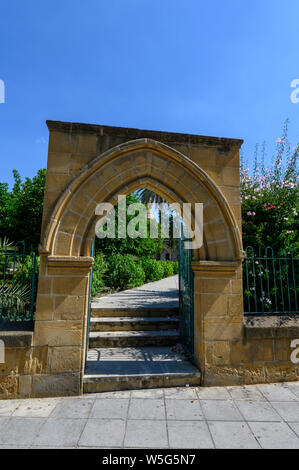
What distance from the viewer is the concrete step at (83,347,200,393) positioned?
9.75 feet

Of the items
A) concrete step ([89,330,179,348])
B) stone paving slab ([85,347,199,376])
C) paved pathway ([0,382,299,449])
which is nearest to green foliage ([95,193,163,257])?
concrete step ([89,330,179,348])

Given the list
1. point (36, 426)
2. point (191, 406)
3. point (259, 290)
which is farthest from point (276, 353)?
point (36, 426)

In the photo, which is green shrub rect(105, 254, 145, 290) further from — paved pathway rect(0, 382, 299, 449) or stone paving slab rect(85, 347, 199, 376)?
paved pathway rect(0, 382, 299, 449)

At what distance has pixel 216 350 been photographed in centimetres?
317

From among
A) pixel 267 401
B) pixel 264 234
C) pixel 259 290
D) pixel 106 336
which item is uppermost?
pixel 264 234

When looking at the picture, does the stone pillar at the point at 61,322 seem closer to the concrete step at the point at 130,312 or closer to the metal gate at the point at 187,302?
the metal gate at the point at 187,302

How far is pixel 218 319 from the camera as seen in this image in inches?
127

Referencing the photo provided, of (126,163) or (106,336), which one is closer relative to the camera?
(126,163)

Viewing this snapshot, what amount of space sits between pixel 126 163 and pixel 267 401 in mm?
3564

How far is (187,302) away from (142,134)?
2859 millimetres

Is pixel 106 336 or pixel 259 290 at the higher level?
pixel 259 290
